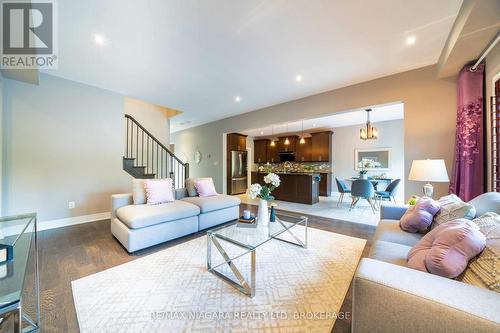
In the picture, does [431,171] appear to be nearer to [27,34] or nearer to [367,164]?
[367,164]

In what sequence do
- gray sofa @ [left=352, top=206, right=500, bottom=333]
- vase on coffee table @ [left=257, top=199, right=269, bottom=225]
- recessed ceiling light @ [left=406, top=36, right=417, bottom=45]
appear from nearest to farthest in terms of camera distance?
1. gray sofa @ [left=352, top=206, right=500, bottom=333]
2. vase on coffee table @ [left=257, top=199, right=269, bottom=225]
3. recessed ceiling light @ [left=406, top=36, right=417, bottom=45]

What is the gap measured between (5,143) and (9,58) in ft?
4.47

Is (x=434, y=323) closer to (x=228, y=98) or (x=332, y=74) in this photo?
(x=332, y=74)

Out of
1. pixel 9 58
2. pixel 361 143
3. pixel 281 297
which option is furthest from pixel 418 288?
pixel 361 143

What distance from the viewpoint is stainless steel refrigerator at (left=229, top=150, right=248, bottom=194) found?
22.7ft

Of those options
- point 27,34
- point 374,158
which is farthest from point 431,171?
point 27,34

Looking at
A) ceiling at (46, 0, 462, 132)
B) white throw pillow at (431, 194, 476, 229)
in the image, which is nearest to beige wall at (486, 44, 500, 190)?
ceiling at (46, 0, 462, 132)

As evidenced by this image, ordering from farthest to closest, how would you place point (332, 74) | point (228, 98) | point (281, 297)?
point (228, 98) < point (332, 74) < point (281, 297)

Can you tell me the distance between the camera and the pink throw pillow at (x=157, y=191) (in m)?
3.01

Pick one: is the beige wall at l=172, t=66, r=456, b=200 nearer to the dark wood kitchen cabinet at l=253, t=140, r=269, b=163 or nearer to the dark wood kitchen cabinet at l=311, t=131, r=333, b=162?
the dark wood kitchen cabinet at l=311, t=131, r=333, b=162

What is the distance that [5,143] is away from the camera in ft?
10.1

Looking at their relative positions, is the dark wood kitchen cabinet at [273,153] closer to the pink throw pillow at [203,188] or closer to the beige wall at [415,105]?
the beige wall at [415,105]

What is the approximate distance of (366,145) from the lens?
6906 mm

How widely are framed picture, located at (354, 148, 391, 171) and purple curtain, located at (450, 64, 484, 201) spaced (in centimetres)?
393
